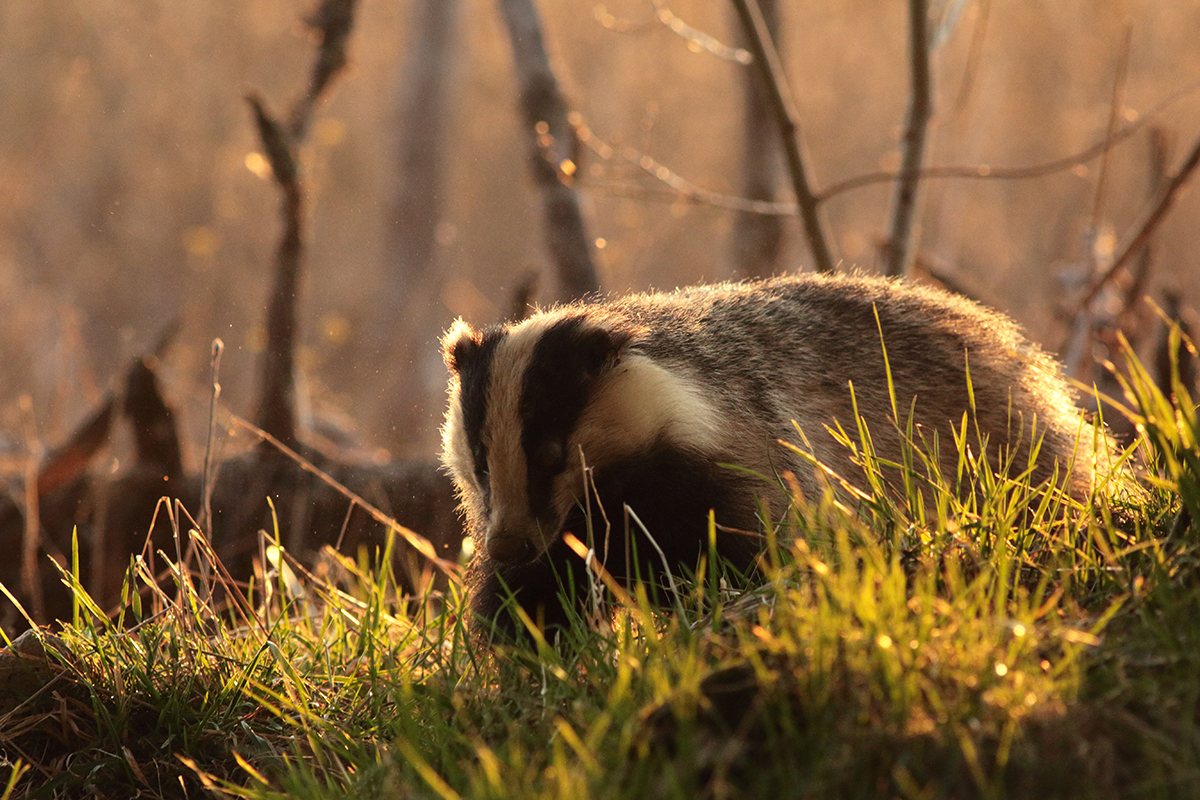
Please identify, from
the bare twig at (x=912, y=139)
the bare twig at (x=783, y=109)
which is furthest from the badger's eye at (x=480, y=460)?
the bare twig at (x=912, y=139)

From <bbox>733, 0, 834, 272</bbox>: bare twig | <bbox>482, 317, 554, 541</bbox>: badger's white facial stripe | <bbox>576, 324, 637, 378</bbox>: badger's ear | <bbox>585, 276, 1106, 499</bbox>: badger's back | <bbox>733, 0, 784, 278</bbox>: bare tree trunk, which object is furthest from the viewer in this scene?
<bbox>733, 0, 784, 278</bbox>: bare tree trunk

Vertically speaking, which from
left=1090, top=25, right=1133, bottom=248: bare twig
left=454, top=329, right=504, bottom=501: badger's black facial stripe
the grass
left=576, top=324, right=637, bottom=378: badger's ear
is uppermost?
left=1090, top=25, right=1133, bottom=248: bare twig

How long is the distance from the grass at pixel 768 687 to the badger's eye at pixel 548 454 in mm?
452

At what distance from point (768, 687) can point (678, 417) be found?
4.26 feet

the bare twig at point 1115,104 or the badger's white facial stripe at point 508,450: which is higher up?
the bare twig at point 1115,104

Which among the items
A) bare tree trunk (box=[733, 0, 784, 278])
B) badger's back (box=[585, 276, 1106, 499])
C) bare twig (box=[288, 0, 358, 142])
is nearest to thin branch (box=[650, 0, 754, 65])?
badger's back (box=[585, 276, 1106, 499])

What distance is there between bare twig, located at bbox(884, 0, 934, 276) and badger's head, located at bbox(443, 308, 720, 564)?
89.7 inches

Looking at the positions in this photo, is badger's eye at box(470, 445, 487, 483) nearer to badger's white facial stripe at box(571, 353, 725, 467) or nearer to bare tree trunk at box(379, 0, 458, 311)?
badger's white facial stripe at box(571, 353, 725, 467)

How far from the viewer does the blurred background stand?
11430mm


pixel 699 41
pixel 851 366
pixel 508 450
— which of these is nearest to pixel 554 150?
pixel 699 41

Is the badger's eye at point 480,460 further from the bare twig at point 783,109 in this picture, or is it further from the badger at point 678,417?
the bare twig at point 783,109

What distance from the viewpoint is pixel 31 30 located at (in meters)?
13.1

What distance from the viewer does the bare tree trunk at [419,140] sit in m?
11.4

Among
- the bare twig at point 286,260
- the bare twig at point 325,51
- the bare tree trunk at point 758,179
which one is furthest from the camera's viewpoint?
the bare tree trunk at point 758,179
